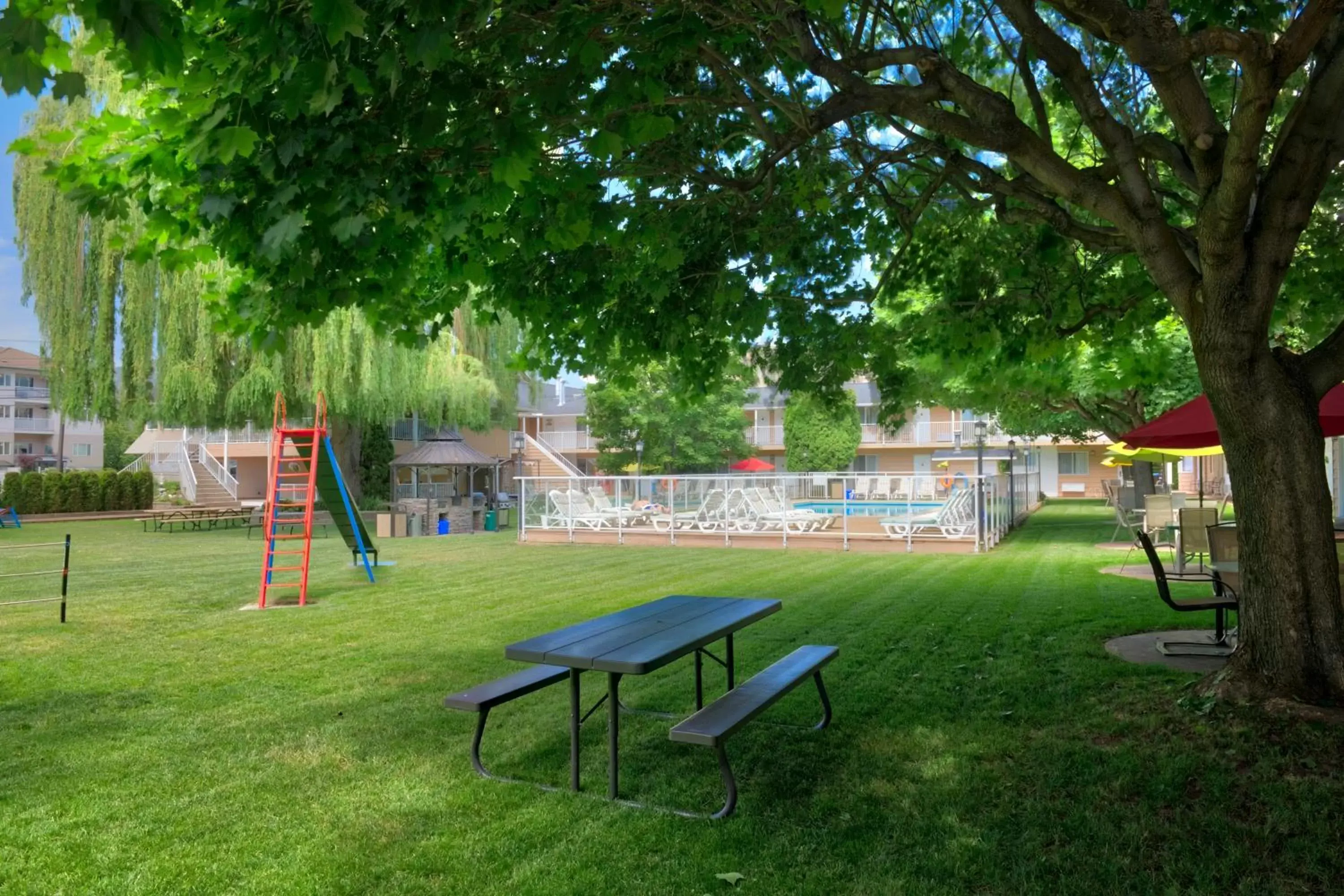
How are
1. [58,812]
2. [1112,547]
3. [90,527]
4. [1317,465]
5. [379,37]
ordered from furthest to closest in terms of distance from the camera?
[90,527] → [1112,547] → [1317,465] → [58,812] → [379,37]

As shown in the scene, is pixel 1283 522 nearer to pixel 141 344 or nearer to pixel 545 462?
pixel 141 344

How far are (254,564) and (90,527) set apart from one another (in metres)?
15.5

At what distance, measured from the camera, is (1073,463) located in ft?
182

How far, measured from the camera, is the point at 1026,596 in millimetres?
11281

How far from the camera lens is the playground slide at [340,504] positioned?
13.6 meters

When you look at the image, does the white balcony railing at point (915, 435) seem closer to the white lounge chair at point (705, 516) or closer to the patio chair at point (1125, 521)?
the white lounge chair at point (705, 516)

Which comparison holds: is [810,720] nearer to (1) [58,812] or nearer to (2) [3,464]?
(1) [58,812]

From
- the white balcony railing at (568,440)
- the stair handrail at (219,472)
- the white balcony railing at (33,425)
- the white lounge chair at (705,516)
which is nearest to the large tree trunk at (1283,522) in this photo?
the white lounge chair at (705,516)

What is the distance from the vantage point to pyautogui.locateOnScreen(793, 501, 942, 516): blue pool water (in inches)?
731

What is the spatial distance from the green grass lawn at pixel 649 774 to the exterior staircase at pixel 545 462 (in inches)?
1364

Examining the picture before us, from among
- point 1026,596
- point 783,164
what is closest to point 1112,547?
point 1026,596

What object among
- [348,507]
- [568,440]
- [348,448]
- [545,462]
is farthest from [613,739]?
[568,440]

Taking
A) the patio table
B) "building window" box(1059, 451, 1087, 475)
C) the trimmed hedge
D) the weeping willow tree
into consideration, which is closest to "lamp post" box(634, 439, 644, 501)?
the weeping willow tree

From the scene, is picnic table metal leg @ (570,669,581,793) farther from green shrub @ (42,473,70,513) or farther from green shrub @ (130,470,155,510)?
green shrub @ (130,470,155,510)
